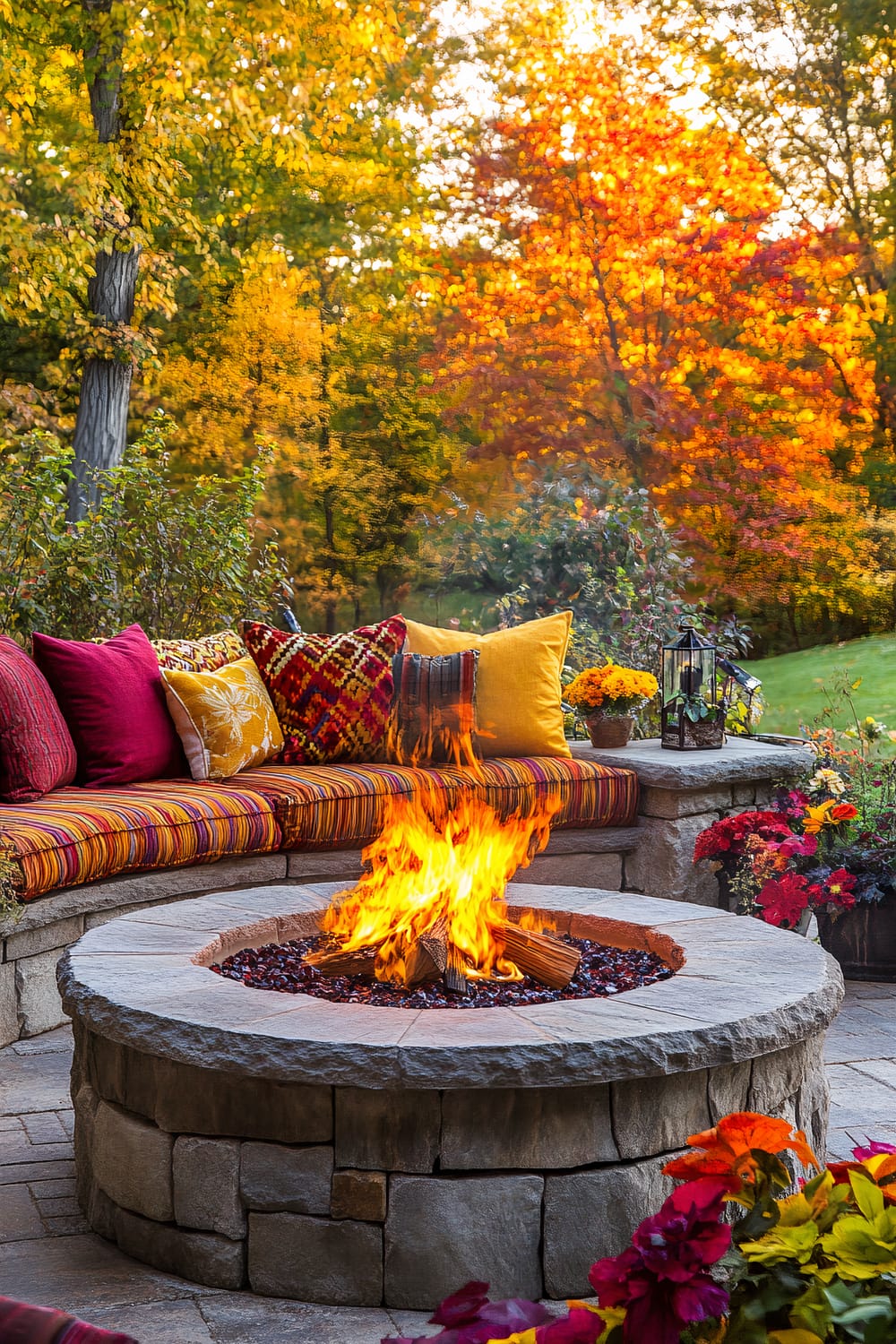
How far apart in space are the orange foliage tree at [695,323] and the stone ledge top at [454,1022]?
20.4ft

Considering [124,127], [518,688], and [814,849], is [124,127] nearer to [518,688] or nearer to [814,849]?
[518,688]

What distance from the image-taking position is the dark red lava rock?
2271 mm

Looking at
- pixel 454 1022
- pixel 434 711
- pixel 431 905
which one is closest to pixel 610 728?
pixel 434 711

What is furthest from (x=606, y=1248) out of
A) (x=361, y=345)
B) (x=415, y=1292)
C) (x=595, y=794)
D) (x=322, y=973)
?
(x=361, y=345)

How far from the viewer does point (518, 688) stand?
174 inches

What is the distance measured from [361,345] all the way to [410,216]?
1.07 m

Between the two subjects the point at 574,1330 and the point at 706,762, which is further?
the point at 706,762

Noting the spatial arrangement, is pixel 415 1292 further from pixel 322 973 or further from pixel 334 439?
pixel 334 439

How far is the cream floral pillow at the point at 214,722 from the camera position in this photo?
3938mm

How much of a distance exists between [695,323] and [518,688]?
4991 mm

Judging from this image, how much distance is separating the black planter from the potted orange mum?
3.71 ft

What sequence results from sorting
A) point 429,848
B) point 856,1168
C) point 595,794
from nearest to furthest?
point 856,1168 < point 429,848 < point 595,794

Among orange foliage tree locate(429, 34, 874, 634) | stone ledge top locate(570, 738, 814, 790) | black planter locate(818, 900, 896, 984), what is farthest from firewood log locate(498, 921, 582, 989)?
orange foliage tree locate(429, 34, 874, 634)

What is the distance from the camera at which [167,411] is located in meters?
9.29
